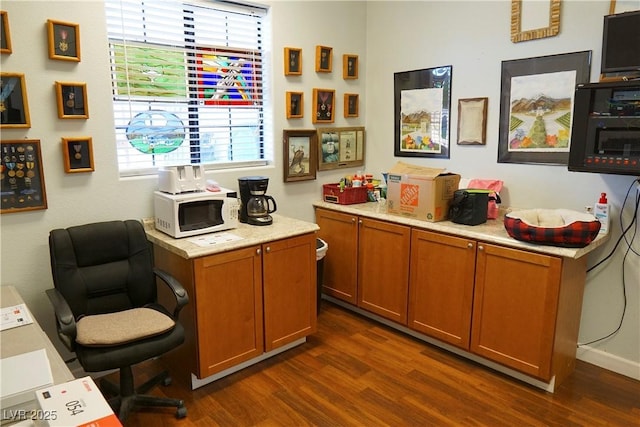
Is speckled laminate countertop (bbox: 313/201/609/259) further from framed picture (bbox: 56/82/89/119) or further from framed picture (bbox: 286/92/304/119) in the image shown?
framed picture (bbox: 56/82/89/119)

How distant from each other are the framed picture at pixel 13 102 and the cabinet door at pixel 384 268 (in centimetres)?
227

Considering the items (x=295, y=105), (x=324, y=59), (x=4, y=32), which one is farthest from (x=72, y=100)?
(x=324, y=59)

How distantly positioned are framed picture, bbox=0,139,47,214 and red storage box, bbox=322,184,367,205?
2077 millimetres

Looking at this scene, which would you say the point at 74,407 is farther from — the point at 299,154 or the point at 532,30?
the point at 532,30

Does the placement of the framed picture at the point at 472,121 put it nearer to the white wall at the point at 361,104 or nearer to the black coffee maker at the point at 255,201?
the white wall at the point at 361,104

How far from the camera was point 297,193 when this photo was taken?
12.2 ft

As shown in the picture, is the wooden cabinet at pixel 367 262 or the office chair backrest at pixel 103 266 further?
the wooden cabinet at pixel 367 262

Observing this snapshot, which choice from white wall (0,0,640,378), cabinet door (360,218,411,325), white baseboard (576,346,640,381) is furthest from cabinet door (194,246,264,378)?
white baseboard (576,346,640,381)

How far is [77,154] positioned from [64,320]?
1.01m

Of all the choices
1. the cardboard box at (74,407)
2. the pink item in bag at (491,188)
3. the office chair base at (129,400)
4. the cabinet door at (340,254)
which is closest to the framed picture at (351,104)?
the cabinet door at (340,254)

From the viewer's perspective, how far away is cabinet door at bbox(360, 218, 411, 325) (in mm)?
3217

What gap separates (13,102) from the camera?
2324 millimetres

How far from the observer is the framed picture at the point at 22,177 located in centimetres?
235

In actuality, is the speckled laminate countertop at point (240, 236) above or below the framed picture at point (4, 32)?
below
